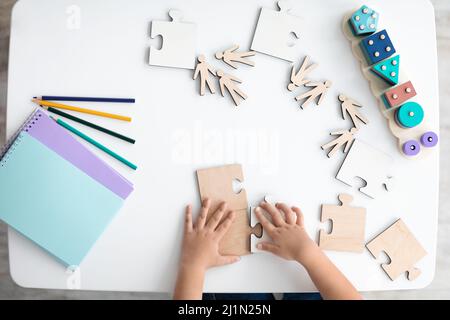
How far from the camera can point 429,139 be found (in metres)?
0.88

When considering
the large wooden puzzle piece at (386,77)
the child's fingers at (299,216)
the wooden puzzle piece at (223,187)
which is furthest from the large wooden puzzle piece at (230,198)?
the large wooden puzzle piece at (386,77)

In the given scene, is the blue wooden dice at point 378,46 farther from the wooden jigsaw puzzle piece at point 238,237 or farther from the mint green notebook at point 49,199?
the mint green notebook at point 49,199

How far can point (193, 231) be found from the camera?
86cm

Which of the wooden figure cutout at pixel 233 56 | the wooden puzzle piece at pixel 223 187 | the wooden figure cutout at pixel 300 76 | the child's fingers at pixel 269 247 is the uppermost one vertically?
the wooden figure cutout at pixel 233 56

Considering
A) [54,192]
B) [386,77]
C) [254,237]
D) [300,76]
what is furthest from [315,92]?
[54,192]

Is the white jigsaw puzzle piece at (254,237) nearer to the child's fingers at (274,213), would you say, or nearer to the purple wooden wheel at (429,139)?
the child's fingers at (274,213)

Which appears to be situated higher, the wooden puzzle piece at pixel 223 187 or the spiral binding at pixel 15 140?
the spiral binding at pixel 15 140

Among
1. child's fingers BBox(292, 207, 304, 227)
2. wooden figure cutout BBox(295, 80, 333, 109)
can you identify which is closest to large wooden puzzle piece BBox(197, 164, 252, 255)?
child's fingers BBox(292, 207, 304, 227)

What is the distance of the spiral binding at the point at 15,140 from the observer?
0.83m

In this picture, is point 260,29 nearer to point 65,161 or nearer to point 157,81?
point 157,81

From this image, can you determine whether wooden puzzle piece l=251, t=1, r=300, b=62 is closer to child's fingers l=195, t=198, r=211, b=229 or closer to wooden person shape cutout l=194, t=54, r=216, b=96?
wooden person shape cutout l=194, t=54, r=216, b=96

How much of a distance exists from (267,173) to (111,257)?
407 mm

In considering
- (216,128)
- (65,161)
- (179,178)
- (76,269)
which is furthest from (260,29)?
(76,269)

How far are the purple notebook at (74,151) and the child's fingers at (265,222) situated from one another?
298mm
